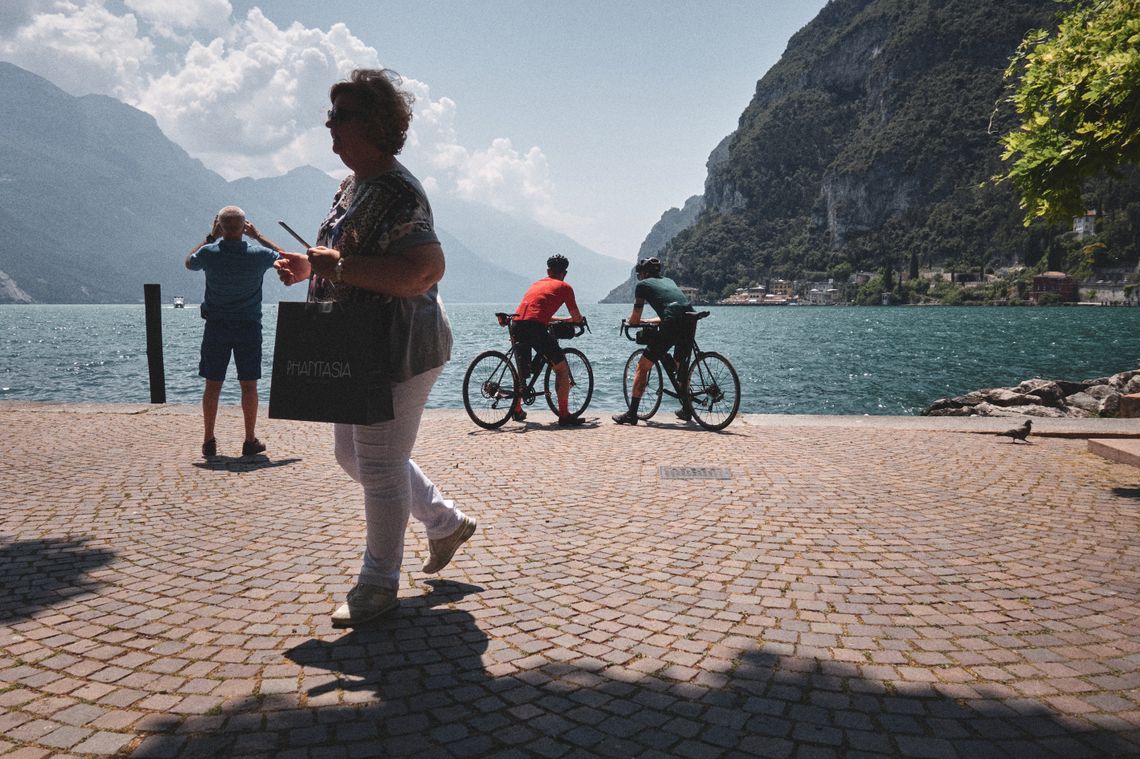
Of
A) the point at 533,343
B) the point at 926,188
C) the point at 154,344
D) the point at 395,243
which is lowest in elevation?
the point at 154,344

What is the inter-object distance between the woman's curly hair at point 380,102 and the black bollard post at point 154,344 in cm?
989

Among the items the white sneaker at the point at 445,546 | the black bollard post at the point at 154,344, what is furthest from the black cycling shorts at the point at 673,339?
the black bollard post at the point at 154,344

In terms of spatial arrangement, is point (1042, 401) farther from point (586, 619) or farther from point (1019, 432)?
point (586, 619)

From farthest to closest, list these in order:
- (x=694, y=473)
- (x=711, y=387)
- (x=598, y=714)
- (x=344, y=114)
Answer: (x=711, y=387), (x=694, y=473), (x=344, y=114), (x=598, y=714)

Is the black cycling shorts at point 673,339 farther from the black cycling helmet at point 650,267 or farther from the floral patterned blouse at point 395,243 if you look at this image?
the floral patterned blouse at point 395,243

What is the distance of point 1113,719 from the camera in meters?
2.40

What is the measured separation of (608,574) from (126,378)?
3451 centimetres

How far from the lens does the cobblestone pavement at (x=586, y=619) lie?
2328 mm

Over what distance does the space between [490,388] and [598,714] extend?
23.6 feet

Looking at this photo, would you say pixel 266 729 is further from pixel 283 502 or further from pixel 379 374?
pixel 283 502

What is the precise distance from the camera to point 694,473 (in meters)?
6.44

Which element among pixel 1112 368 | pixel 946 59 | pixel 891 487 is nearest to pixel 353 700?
pixel 891 487

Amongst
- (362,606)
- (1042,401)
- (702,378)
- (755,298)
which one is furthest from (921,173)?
(362,606)

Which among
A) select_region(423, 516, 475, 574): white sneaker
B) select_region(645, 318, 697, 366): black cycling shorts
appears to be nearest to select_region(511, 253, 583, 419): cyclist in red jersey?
select_region(645, 318, 697, 366): black cycling shorts
